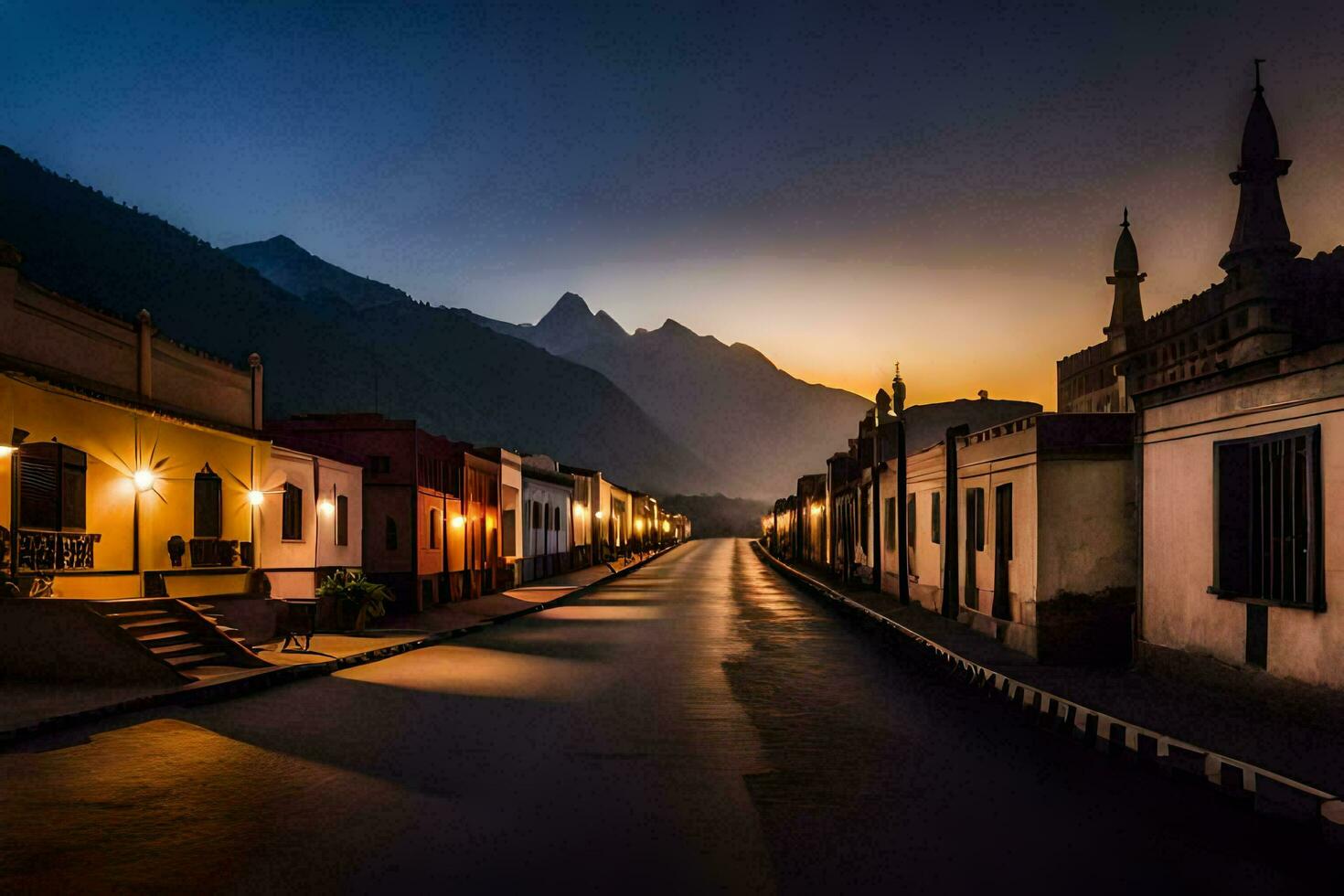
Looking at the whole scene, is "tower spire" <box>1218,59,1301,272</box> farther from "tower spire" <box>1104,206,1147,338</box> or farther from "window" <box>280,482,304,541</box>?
"window" <box>280,482,304,541</box>

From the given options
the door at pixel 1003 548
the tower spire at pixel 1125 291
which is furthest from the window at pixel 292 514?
the tower spire at pixel 1125 291

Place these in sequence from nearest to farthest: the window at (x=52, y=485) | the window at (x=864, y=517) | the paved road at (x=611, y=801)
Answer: the paved road at (x=611, y=801), the window at (x=52, y=485), the window at (x=864, y=517)

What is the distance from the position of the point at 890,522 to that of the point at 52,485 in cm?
2596

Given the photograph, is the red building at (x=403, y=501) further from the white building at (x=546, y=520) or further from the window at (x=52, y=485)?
the white building at (x=546, y=520)

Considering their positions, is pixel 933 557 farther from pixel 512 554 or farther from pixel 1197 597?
Result: pixel 512 554

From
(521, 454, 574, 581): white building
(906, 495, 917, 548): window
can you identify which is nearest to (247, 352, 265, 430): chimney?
(906, 495, 917, 548): window

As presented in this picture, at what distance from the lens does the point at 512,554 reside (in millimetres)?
46219

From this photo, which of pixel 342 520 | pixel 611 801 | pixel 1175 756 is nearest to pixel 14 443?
pixel 611 801

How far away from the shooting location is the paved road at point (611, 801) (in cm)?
642

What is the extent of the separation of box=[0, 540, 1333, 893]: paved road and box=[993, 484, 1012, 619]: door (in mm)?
6856

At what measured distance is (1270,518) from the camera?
1353cm

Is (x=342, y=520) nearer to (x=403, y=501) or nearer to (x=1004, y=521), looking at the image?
(x=403, y=501)

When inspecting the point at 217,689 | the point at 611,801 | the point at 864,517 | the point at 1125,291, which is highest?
the point at 1125,291

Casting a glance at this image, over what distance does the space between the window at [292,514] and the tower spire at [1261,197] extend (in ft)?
123
